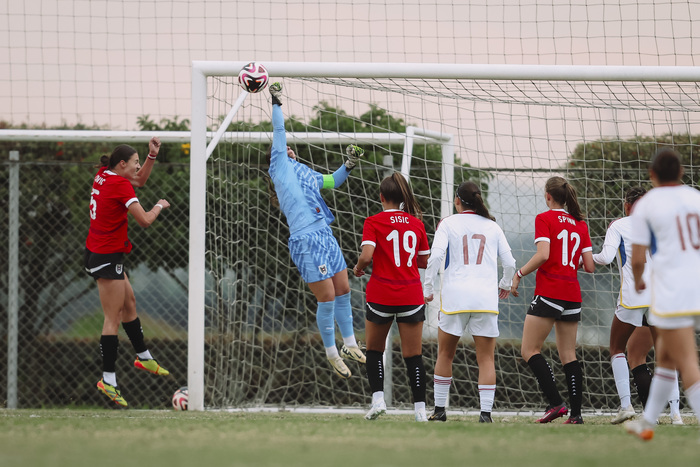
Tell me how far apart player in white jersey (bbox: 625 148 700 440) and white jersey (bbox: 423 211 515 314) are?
5.57 feet

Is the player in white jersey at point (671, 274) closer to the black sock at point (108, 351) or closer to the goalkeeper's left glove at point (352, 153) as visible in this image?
the goalkeeper's left glove at point (352, 153)

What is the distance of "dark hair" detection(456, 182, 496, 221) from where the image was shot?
6.13 m

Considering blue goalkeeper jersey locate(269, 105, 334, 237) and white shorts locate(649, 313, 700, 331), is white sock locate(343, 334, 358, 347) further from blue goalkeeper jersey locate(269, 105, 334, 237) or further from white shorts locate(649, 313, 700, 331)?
white shorts locate(649, 313, 700, 331)

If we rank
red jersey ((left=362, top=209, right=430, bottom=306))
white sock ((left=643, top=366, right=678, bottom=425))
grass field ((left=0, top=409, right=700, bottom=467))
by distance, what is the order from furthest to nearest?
red jersey ((left=362, top=209, right=430, bottom=306)) → white sock ((left=643, top=366, right=678, bottom=425)) → grass field ((left=0, top=409, right=700, bottom=467))

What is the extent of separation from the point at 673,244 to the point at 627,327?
2.39 m

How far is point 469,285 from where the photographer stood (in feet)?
19.6

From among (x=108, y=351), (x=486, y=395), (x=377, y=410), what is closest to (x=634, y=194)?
(x=486, y=395)

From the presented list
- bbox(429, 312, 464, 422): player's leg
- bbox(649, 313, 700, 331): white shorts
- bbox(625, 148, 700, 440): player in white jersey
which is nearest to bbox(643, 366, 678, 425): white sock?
bbox(625, 148, 700, 440): player in white jersey

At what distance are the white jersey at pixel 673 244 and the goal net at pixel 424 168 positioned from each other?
3.27 meters

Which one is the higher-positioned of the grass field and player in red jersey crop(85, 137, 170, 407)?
player in red jersey crop(85, 137, 170, 407)

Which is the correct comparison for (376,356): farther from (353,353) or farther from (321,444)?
(321,444)

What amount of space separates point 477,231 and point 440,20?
320 cm

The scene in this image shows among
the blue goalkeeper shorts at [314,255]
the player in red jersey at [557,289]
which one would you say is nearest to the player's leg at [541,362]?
the player in red jersey at [557,289]

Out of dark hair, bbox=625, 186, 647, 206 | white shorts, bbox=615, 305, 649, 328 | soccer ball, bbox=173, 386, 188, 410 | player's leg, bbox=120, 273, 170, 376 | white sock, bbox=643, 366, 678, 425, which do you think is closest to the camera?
white sock, bbox=643, 366, 678, 425
